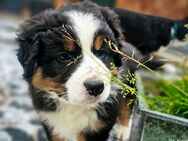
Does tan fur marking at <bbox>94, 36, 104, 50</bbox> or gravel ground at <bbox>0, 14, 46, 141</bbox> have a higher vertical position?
tan fur marking at <bbox>94, 36, 104, 50</bbox>

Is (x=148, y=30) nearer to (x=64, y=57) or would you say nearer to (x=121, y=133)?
(x=121, y=133)

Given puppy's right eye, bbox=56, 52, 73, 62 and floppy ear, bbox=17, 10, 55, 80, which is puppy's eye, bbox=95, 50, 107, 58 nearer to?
puppy's right eye, bbox=56, 52, 73, 62

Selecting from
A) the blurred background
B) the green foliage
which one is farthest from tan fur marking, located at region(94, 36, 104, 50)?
the blurred background

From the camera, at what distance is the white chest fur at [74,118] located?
269cm

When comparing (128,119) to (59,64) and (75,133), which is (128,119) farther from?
(59,64)

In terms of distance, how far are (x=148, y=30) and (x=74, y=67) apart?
1.02 meters

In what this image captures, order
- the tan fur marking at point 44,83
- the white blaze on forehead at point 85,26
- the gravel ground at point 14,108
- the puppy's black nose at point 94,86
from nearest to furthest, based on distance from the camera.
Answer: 1. the puppy's black nose at point 94,86
2. the white blaze on forehead at point 85,26
3. the tan fur marking at point 44,83
4. the gravel ground at point 14,108

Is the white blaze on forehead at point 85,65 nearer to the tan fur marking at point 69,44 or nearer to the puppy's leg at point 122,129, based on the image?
the tan fur marking at point 69,44

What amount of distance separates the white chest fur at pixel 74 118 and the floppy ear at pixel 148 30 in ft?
2.22

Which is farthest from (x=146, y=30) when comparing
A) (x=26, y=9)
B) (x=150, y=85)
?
(x=26, y=9)

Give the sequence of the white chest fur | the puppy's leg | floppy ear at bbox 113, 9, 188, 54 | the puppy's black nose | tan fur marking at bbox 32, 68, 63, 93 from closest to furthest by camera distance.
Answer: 1. the puppy's black nose
2. tan fur marking at bbox 32, 68, 63, 93
3. the white chest fur
4. floppy ear at bbox 113, 9, 188, 54
5. the puppy's leg

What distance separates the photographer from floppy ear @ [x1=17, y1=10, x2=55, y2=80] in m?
2.47

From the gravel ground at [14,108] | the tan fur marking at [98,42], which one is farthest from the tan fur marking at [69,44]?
the gravel ground at [14,108]

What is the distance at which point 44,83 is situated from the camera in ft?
8.32
